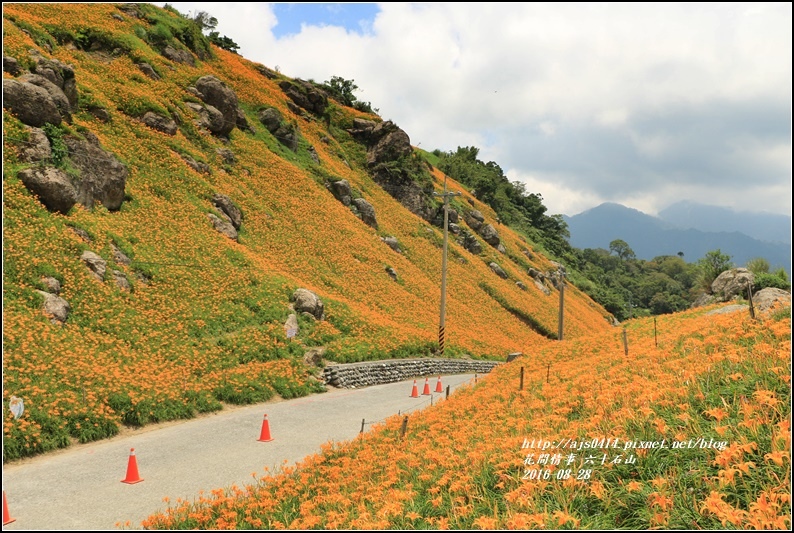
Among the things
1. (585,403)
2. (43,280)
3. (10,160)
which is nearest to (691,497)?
(585,403)

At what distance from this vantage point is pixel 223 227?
2744cm

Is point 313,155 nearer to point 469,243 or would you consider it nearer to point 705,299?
point 469,243

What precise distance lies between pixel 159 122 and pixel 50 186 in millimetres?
14871

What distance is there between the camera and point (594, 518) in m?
4.92

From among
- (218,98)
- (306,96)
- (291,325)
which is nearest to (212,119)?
(218,98)

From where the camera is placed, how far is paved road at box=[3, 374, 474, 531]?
7.75 meters

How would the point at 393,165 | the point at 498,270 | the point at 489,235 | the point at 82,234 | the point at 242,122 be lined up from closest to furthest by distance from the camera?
1. the point at 82,234
2. the point at 242,122
3. the point at 498,270
4. the point at 393,165
5. the point at 489,235

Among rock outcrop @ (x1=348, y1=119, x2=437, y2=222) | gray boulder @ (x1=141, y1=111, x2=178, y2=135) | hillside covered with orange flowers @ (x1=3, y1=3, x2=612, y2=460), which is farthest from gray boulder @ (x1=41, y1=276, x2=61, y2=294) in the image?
rock outcrop @ (x1=348, y1=119, x2=437, y2=222)

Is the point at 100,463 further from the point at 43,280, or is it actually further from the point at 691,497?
the point at 691,497

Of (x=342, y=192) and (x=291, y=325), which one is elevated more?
(x=342, y=192)

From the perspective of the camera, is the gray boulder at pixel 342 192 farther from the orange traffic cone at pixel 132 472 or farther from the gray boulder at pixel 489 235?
the orange traffic cone at pixel 132 472

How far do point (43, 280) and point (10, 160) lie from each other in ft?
22.7

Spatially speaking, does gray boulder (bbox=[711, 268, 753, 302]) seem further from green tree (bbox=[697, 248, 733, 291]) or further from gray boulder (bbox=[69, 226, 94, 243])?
gray boulder (bbox=[69, 226, 94, 243])

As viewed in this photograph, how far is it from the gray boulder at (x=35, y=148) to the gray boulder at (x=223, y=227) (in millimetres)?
8584
